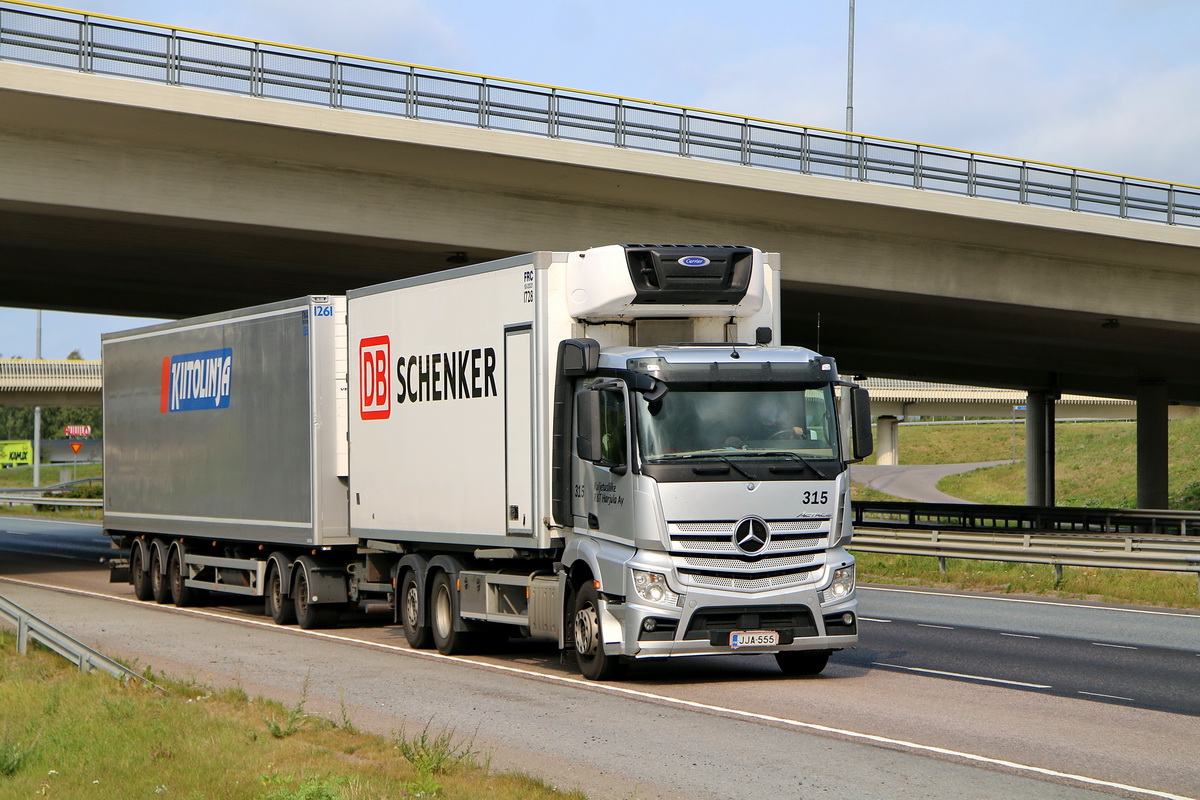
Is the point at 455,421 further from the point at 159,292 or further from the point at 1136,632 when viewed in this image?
the point at 159,292

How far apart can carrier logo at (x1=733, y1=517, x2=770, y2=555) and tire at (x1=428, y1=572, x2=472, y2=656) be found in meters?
3.91

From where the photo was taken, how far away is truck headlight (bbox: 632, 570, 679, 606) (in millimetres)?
12406

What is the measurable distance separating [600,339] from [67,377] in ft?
213

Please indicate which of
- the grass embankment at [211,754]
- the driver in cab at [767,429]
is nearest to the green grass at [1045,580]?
the driver in cab at [767,429]

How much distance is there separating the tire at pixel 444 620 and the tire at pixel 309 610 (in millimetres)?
2725

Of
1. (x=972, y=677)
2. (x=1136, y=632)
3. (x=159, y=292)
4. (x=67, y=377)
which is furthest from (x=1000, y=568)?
(x=67, y=377)

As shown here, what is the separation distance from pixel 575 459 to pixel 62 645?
491 centimetres

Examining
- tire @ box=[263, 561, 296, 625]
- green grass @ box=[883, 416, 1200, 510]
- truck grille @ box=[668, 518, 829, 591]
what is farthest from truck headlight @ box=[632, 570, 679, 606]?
green grass @ box=[883, 416, 1200, 510]

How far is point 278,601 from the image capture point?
19016mm

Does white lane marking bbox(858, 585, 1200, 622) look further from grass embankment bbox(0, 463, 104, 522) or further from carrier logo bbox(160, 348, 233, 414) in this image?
grass embankment bbox(0, 463, 104, 522)

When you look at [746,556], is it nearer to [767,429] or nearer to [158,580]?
[767,429]

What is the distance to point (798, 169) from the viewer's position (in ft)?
97.2

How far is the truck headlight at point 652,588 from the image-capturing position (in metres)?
12.4

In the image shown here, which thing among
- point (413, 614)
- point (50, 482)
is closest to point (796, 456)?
point (413, 614)
